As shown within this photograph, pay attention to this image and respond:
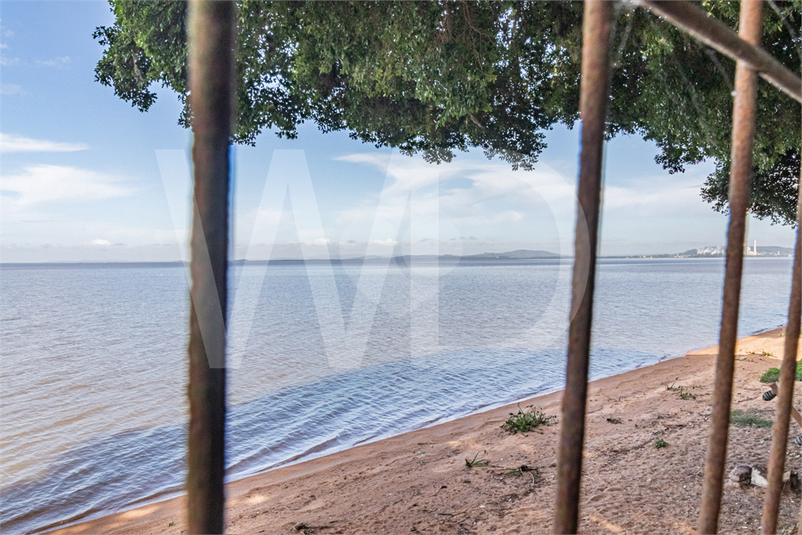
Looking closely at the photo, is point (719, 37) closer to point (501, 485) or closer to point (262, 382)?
point (501, 485)

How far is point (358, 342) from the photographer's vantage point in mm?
20906

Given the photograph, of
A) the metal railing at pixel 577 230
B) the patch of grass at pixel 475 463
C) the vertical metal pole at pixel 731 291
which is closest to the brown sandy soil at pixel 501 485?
the patch of grass at pixel 475 463

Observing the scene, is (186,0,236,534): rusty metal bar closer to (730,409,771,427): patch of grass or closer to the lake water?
the lake water

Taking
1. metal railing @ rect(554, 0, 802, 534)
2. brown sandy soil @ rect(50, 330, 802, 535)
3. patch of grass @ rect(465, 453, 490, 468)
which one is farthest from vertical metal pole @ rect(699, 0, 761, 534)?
patch of grass @ rect(465, 453, 490, 468)

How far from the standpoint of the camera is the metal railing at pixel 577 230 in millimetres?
674

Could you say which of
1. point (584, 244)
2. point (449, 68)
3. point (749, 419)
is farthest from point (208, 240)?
point (749, 419)

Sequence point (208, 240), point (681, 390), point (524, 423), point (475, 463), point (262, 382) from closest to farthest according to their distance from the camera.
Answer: point (208, 240), point (475, 463), point (524, 423), point (681, 390), point (262, 382)

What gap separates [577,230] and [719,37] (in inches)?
31.0

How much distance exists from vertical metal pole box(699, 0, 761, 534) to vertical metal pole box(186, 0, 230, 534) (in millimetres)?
1274

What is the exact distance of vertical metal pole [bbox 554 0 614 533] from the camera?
0.91 m

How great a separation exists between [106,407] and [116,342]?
11117mm

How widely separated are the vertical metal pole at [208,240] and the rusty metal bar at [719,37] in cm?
91

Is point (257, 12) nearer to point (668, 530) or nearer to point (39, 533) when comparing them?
point (668, 530)

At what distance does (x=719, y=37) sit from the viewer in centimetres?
131
